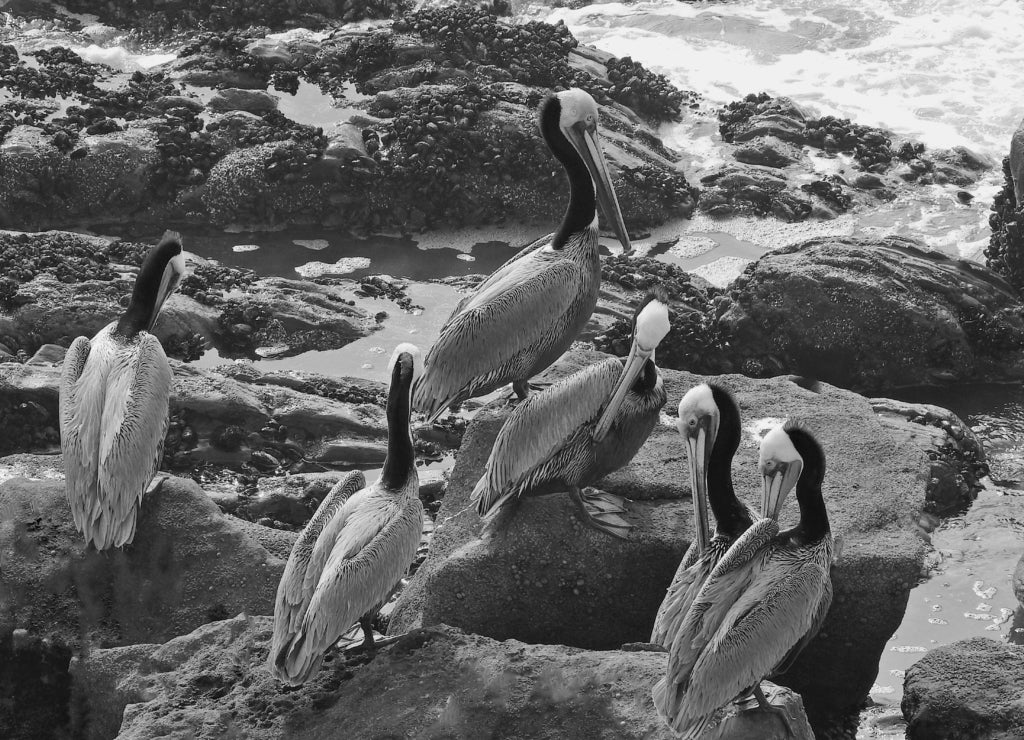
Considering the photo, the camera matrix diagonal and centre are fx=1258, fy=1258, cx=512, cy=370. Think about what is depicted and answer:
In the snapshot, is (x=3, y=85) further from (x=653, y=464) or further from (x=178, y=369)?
(x=653, y=464)

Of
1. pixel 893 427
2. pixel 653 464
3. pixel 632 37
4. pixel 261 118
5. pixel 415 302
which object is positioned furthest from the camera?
pixel 632 37

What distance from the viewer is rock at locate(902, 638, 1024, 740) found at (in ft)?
20.7

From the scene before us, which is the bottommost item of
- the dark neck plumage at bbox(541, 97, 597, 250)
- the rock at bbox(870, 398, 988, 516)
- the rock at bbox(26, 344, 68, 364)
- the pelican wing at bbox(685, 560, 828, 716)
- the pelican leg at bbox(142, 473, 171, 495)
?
the rock at bbox(870, 398, 988, 516)

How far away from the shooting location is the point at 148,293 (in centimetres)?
828

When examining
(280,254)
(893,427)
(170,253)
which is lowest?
(280,254)

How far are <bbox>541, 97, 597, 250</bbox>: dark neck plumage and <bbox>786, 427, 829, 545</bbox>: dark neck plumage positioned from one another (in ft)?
8.73

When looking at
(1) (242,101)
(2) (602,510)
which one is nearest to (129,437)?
(2) (602,510)

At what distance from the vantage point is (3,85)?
47.5 feet

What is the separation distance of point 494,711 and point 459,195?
832 centimetres

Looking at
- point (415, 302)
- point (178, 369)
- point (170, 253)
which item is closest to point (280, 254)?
point (415, 302)

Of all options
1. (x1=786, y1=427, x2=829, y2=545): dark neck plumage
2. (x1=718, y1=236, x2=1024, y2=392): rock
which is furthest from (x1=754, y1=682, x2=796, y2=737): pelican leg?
(x1=718, y1=236, x2=1024, y2=392): rock

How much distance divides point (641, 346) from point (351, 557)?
1.93 m

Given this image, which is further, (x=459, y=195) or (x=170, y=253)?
(x=459, y=195)

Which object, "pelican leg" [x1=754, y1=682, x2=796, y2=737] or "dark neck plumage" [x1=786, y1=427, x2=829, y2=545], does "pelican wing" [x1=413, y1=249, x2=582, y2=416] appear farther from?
"pelican leg" [x1=754, y1=682, x2=796, y2=737]
